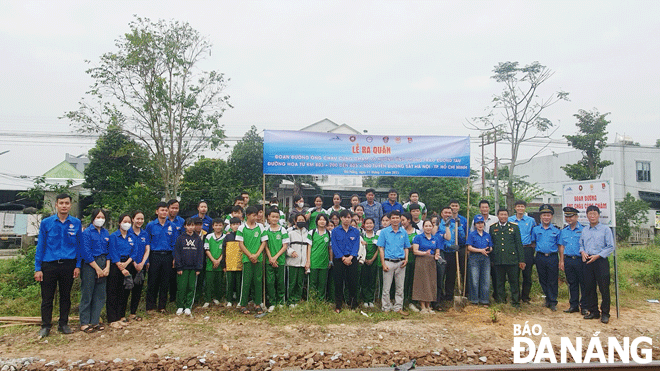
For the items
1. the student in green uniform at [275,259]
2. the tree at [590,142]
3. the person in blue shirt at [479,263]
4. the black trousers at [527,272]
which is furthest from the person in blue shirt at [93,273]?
the tree at [590,142]

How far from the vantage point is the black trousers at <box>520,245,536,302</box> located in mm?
6520

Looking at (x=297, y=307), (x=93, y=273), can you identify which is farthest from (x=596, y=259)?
(x=93, y=273)

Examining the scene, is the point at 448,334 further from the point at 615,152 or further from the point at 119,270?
the point at 615,152

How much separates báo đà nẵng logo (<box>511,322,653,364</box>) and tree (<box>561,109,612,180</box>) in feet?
46.8

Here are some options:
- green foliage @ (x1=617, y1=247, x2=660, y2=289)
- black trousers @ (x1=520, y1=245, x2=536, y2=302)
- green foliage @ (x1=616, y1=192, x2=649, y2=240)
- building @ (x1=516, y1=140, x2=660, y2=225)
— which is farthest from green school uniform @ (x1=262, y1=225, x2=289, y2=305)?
building @ (x1=516, y1=140, x2=660, y2=225)

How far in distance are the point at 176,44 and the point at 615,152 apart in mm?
29764

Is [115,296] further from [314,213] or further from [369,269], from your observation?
[369,269]

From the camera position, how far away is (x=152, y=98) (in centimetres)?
1123

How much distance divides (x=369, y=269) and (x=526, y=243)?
270 cm

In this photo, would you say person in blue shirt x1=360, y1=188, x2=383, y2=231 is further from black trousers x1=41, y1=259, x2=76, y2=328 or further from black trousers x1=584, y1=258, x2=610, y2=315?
black trousers x1=41, y1=259, x2=76, y2=328

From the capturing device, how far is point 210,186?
18.0 m

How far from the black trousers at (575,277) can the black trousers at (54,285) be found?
6.93 meters

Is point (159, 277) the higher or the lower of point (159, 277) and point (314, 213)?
the lower

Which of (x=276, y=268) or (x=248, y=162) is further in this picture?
(x=248, y=162)
